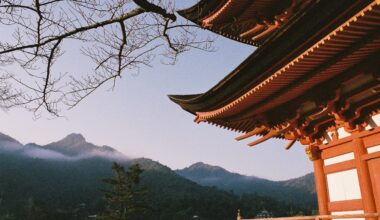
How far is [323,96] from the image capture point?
6211 millimetres

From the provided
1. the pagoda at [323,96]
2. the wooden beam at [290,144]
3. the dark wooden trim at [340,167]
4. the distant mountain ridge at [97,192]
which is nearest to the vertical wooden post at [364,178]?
the pagoda at [323,96]

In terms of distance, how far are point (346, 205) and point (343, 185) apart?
1.21 ft

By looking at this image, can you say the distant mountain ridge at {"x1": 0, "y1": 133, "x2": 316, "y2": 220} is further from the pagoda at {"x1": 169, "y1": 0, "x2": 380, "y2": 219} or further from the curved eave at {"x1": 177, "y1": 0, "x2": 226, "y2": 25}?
the pagoda at {"x1": 169, "y1": 0, "x2": 380, "y2": 219}

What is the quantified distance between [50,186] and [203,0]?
142468 mm

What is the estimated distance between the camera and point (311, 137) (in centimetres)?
702

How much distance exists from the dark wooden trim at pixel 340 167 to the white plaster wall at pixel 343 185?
0.06 m

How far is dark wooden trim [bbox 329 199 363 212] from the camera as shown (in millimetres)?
5848

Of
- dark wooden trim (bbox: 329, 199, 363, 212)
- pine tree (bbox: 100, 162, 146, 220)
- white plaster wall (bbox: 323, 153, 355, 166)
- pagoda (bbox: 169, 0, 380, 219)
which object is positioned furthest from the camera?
pine tree (bbox: 100, 162, 146, 220)

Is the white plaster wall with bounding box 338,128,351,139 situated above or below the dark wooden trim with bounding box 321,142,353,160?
above

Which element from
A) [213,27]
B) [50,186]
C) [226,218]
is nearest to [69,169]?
[50,186]

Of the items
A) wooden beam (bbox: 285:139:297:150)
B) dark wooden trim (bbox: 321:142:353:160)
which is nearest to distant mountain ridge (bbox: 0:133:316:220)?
wooden beam (bbox: 285:139:297:150)

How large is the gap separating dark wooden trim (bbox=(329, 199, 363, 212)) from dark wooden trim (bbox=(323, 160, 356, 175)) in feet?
1.92

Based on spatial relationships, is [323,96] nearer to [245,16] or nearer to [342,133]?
[342,133]

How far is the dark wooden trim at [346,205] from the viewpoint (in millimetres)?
5848
